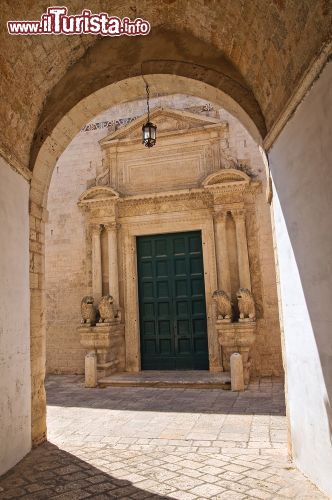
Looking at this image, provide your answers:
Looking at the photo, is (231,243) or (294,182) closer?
(294,182)

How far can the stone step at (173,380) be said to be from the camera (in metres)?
7.31

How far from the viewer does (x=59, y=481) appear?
3.47m

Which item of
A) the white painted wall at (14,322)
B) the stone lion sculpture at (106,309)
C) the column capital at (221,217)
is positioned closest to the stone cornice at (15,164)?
the white painted wall at (14,322)

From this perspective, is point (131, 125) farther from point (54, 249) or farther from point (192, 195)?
point (54, 249)

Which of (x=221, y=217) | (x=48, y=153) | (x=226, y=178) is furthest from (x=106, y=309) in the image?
(x=48, y=153)

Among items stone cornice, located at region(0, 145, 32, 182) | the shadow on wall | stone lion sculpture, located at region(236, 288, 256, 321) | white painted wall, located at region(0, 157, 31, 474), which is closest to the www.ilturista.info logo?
stone cornice, located at region(0, 145, 32, 182)

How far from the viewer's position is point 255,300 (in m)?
8.42

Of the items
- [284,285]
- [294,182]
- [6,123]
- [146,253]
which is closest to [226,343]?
[146,253]

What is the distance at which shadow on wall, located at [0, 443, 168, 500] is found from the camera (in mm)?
3229

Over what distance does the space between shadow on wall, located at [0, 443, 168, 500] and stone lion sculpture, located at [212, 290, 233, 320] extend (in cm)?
435

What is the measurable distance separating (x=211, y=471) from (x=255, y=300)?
16.9 ft

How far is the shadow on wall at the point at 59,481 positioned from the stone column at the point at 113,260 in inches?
199

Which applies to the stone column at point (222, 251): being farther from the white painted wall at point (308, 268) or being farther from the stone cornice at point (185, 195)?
the white painted wall at point (308, 268)

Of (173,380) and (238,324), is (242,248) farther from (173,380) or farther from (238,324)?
(173,380)
